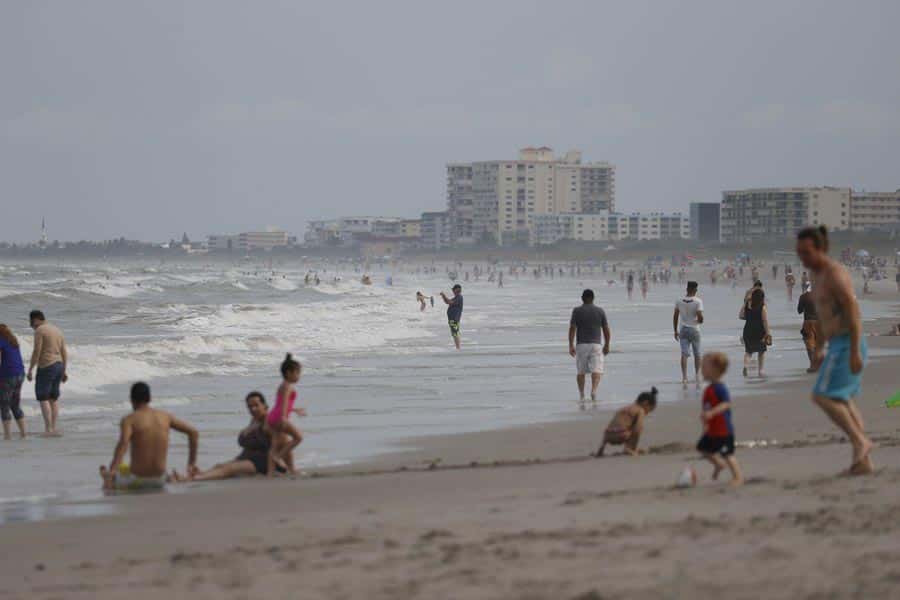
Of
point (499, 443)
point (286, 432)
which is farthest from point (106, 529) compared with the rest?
point (499, 443)

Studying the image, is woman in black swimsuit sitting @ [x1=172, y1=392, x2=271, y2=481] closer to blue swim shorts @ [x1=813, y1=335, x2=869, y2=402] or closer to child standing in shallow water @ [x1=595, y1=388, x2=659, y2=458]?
child standing in shallow water @ [x1=595, y1=388, x2=659, y2=458]

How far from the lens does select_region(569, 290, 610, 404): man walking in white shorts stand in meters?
14.2

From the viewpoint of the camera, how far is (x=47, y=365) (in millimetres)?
12781

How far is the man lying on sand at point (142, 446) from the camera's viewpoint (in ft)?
28.7

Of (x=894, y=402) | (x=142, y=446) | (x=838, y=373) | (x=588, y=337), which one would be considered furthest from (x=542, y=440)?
(x=838, y=373)

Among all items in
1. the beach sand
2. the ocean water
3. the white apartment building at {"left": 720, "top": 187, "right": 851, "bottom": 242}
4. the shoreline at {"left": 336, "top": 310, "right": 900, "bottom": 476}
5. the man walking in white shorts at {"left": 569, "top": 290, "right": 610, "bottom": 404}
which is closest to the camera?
the beach sand

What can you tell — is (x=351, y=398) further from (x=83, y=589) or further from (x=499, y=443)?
(x=83, y=589)

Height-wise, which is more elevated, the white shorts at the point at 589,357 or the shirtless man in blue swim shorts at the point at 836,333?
the shirtless man in blue swim shorts at the point at 836,333

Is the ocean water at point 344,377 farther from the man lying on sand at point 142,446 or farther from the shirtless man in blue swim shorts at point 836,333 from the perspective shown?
the shirtless man in blue swim shorts at point 836,333

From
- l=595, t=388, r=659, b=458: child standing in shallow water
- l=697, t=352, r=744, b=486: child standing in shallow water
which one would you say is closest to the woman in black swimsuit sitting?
l=595, t=388, r=659, b=458: child standing in shallow water

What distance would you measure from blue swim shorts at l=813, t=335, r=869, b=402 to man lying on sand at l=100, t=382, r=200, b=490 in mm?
4027

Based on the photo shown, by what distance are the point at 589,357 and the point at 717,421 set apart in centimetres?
709

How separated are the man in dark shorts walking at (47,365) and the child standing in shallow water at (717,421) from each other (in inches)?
284

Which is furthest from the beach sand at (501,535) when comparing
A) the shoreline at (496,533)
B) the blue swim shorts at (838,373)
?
the blue swim shorts at (838,373)
